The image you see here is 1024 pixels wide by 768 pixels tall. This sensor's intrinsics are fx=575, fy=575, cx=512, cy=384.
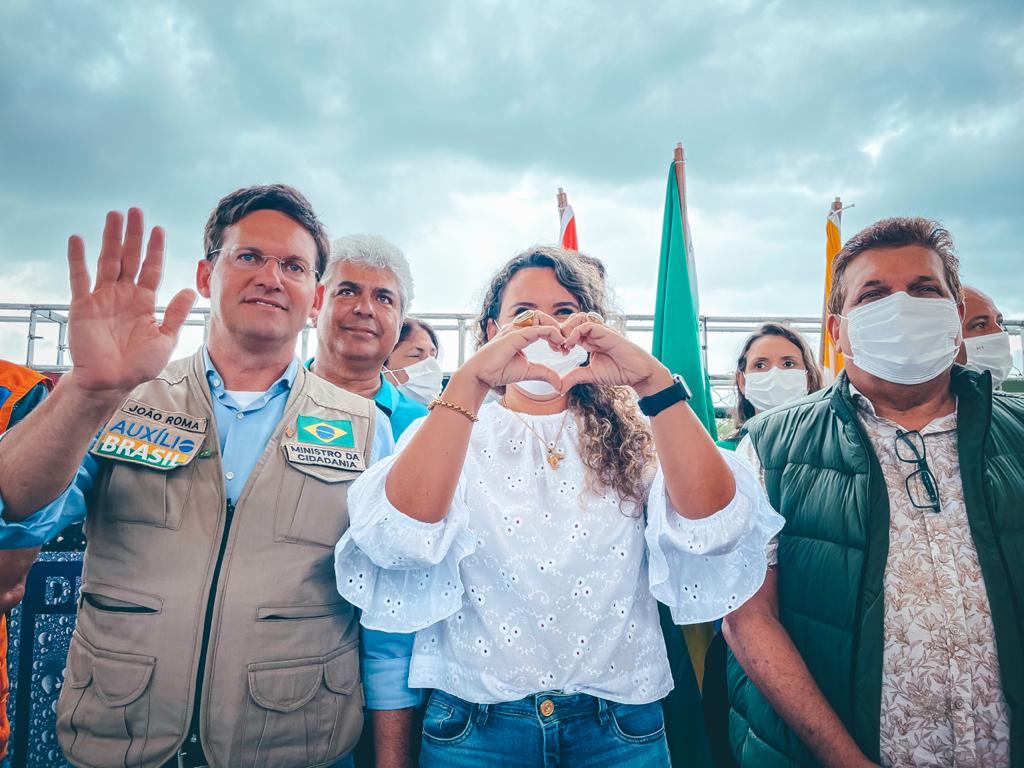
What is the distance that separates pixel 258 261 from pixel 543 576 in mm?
1417

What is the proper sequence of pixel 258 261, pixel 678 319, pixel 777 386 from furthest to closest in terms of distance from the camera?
pixel 777 386 → pixel 678 319 → pixel 258 261

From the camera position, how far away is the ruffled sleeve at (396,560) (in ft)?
5.00

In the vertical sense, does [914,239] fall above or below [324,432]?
above

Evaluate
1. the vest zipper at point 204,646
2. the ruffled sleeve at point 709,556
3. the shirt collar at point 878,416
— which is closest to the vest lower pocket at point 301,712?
the vest zipper at point 204,646

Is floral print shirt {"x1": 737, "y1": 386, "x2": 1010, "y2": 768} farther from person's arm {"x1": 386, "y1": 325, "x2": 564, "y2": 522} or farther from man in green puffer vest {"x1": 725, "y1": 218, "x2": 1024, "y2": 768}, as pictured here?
person's arm {"x1": 386, "y1": 325, "x2": 564, "y2": 522}

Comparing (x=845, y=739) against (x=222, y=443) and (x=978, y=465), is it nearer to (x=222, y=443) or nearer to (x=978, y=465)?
(x=978, y=465)

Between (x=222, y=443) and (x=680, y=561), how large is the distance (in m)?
1.47

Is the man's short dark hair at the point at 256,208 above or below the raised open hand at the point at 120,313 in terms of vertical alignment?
above

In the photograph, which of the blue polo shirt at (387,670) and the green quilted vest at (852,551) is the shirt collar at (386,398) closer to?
the blue polo shirt at (387,670)

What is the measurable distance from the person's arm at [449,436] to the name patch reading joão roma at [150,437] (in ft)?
2.07

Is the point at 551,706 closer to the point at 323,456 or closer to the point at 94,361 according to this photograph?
the point at 323,456

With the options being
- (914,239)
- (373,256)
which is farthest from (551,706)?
(373,256)

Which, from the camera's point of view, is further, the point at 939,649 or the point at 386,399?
the point at 386,399

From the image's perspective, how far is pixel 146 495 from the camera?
5.34ft
